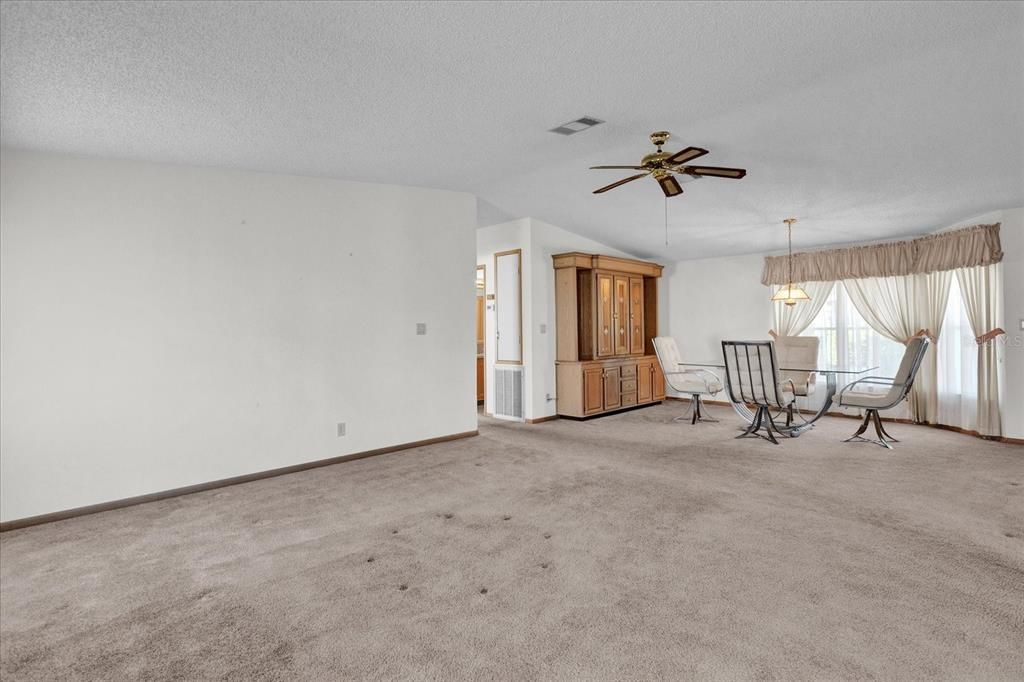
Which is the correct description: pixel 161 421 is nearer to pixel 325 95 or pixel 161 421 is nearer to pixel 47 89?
pixel 47 89

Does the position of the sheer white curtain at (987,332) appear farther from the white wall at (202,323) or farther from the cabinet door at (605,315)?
the white wall at (202,323)

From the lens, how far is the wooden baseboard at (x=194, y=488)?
355cm

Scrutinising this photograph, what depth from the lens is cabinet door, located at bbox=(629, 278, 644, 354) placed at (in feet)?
25.8

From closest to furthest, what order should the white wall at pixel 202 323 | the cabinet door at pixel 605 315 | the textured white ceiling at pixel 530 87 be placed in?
the textured white ceiling at pixel 530 87
the white wall at pixel 202 323
the cabinet door at pixel 605 315

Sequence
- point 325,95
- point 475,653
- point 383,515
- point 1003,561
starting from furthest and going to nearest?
point 383,515
point 325,95
point 1003,561
point 475,653

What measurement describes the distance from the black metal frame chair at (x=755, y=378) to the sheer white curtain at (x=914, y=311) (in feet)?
5.92

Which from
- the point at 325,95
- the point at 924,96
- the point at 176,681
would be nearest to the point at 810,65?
the point at 924,96

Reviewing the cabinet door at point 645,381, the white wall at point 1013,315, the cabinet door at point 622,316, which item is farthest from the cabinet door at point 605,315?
the white wall at point 1013,315

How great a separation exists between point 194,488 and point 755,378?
5341 millimetres

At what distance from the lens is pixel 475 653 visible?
204 cm

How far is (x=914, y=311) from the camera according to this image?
639 centimetres

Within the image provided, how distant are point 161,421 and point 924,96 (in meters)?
5.66

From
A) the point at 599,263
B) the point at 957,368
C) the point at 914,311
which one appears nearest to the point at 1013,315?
the point at 957,368

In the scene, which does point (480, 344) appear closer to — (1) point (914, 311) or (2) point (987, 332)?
(1) point (914, 311)
